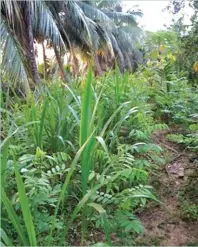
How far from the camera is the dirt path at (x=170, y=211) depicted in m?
1.30

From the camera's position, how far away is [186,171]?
1918 millimetres

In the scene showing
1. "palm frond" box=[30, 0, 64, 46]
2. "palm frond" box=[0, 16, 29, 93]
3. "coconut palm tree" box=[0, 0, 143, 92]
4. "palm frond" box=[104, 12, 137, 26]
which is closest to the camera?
"palm frond" box=[0, 16, 29, 93]

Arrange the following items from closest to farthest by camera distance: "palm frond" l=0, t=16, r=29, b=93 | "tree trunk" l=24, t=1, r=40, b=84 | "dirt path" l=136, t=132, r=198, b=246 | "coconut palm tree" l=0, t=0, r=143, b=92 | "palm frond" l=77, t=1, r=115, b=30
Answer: "dirt path" l=136, t=132, r=198, b=246
"palm frond" l=0, t=16, r=29, b=93
"coconut palm tree" l=0, t=0, r=143, b=92
"tree trunk" l=24, t=1, r=40, b=84
"palm frond" l=77, t=1, r=115, b=30

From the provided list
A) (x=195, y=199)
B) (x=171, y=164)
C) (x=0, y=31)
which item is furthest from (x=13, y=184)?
(x=0, y=31)

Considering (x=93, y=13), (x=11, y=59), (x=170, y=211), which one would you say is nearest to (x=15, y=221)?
(x=170, y=211)

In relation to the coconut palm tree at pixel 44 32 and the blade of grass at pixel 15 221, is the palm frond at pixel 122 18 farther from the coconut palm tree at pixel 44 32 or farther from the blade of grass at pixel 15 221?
the blade of grass at pixel 15 221

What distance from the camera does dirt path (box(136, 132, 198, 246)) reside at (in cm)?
130

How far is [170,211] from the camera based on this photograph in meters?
1.50

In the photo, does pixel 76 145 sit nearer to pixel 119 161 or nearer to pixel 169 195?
pixel 119 161

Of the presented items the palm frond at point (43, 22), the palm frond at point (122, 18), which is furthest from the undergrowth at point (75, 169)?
the palm frond at point (122, 18)

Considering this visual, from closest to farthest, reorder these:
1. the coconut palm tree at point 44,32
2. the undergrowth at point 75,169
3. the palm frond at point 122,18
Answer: the undergrowth at point 75,169
the coconut palm tree at point 44,32
the palm frond at point 122,18

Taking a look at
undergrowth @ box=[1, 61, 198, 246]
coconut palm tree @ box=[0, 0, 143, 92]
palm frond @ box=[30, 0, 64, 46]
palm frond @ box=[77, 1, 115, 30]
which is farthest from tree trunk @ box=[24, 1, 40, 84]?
palm frond @ box=[77, 1, 115, 30]

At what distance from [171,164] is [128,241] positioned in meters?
0.90

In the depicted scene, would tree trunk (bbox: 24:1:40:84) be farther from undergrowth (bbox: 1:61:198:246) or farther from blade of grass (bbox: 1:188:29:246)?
blade of grass (bbox: 1:188:29:246)
